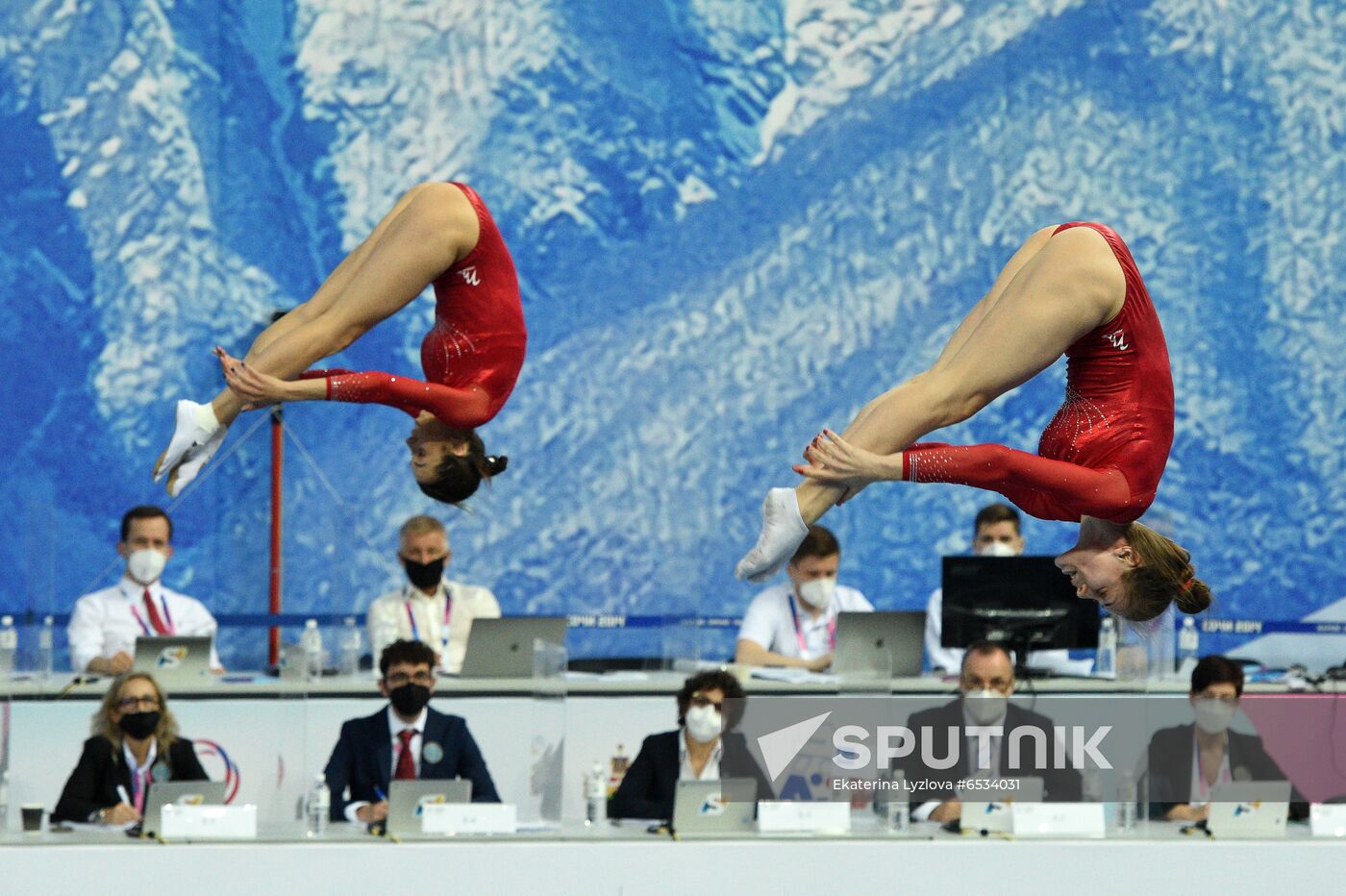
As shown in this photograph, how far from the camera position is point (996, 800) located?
616 cm

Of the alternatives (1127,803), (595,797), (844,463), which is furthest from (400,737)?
(1127,803)

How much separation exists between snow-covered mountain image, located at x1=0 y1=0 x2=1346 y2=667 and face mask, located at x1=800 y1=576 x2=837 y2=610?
3.42 feet

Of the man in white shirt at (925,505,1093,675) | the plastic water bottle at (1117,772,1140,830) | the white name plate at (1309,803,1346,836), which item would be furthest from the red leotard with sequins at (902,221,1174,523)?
the man in white shirt at (925,505,1093,675)

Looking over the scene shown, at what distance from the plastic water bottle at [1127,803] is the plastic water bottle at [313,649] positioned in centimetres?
331

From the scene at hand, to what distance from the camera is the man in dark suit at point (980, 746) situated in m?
6.37

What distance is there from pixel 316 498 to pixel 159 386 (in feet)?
3.39

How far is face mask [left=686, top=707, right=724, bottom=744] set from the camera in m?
6.53

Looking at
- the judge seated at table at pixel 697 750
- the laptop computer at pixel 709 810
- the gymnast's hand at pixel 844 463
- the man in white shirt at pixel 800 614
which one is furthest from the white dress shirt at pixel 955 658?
the gymnast's hand at pixel 844 463

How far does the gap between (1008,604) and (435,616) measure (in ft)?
8.55

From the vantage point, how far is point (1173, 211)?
1008 cm

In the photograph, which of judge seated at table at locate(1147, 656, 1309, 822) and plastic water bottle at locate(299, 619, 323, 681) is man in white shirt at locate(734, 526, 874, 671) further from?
plastic water bottle at locate(299, 619, 323, 681)

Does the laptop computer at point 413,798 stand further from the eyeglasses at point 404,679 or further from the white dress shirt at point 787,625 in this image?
the white dress shirt at point 787,625

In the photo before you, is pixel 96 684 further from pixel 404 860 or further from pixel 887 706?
pixel 887 706

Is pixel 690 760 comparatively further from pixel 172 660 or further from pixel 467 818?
pixel 172 660
